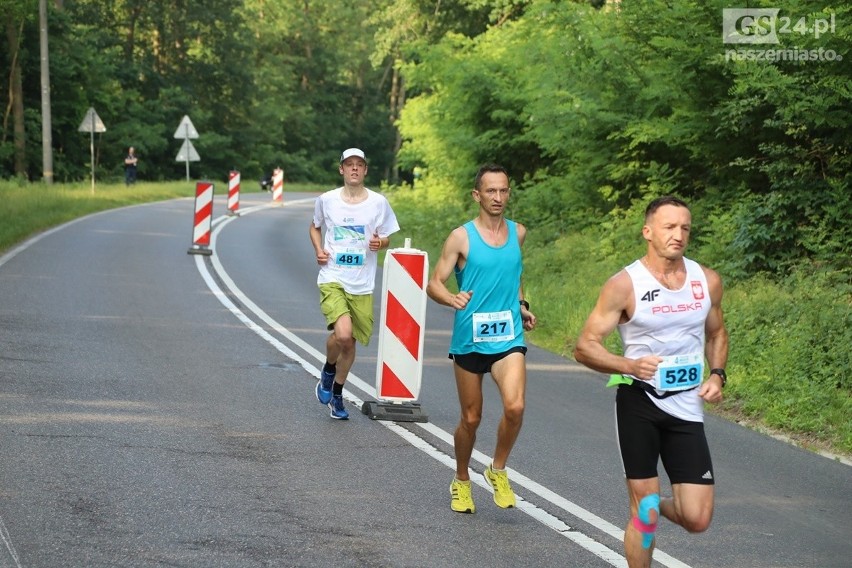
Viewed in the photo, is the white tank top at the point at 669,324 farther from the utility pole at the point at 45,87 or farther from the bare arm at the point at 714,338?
the utility pole at the point at 45,87

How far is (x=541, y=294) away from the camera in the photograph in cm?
1820

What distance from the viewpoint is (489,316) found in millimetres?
7410

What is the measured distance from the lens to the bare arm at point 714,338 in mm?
5664

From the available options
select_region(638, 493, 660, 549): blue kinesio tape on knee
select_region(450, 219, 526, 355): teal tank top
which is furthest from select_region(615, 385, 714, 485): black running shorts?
select_region(450, 219, 526, 355): teal tank top

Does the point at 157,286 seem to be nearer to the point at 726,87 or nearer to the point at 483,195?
the point at 726,87

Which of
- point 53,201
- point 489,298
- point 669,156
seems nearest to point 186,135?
point 53,201

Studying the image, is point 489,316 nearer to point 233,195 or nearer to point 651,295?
point 651,295

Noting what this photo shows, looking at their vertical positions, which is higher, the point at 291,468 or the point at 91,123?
the point at 91,123

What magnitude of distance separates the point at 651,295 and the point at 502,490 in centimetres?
225

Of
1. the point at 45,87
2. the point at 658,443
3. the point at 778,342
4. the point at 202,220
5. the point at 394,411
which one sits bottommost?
the point at 394,411

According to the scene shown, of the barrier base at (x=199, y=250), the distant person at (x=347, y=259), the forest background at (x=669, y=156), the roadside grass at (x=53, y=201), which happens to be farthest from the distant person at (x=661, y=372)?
the barrier base at (x=199, y=250)

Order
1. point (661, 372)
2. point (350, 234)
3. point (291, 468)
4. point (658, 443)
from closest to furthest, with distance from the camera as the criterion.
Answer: point (661, 372) → point (658, 443) → point (291, 468) → point (350, 234)

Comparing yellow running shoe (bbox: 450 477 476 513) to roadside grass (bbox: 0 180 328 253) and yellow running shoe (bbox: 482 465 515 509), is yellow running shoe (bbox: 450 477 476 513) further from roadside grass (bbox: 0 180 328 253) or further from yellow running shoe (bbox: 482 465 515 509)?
roadside grass (bbox: 0 180 328 253)

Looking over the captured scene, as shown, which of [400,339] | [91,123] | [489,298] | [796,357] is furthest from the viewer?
[91,123]
